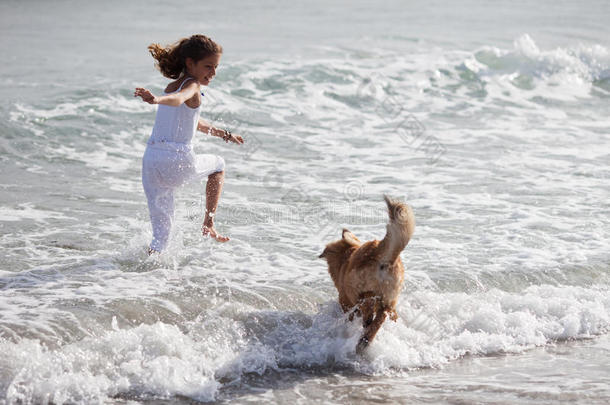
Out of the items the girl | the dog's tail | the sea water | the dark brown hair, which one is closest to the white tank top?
the girl

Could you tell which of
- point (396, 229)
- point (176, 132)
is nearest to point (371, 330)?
point (396, 229)

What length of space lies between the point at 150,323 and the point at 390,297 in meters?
1.67

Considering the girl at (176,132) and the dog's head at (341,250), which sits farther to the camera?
the girl at (176,132)

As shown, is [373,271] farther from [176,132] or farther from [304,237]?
[304,237]

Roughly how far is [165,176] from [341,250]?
1.71 metres

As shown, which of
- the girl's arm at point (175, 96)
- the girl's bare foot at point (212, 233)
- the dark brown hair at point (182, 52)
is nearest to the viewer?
the girl's arm at point (175, 96)

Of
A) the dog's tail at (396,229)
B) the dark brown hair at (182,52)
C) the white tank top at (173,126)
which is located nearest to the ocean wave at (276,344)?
the dog's tail at (396,229)

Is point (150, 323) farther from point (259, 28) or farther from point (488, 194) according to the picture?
point (259, 28)

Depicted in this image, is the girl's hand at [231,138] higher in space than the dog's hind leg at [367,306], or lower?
higher

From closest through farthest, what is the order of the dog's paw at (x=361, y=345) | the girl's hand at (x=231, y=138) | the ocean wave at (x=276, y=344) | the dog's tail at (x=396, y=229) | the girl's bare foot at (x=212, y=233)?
the dog's tail at (x=396, y=229) → the ocean wave at (x=276, y=344) → the dog's paw at (x=361, y=345) → the girl's bare foot at (x=212, y=233) → the girl's hand at (x=231, y=138)

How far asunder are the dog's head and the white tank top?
1.62 m

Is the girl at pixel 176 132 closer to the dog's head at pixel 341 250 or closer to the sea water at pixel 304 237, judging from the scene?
the sea water at pixel 304 237

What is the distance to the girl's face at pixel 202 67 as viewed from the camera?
570cm

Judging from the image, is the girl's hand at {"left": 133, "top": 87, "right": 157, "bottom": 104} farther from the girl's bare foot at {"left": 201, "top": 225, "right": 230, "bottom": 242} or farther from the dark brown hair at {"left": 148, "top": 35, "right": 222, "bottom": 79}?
the girl's bare foot at {"left": 201, "top": 225, "right": 230, "bottom": 242}
